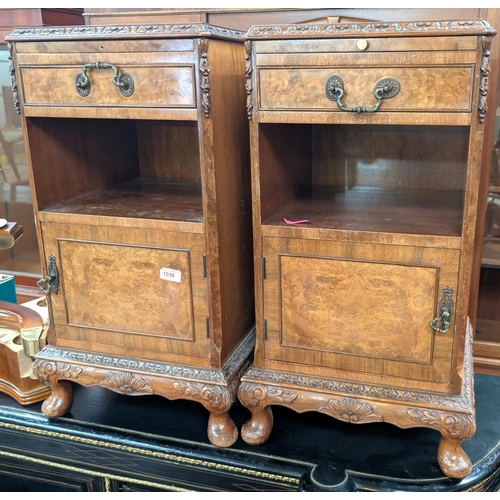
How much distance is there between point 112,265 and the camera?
1271mm

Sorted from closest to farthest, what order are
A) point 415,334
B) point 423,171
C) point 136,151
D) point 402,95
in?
point 402,95 < point 415,334 < point 423,171 < point 136,151

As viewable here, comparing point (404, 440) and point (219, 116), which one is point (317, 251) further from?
point (404, 440)

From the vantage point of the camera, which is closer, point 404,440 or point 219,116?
point 219,116

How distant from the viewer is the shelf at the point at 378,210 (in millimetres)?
1140

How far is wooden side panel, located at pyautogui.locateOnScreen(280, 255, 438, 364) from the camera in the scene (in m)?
1.12

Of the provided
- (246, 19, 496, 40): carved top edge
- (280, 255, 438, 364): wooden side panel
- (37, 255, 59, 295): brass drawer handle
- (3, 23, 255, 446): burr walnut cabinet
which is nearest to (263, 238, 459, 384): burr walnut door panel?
(280, 255, 438, 364): wooden side panel

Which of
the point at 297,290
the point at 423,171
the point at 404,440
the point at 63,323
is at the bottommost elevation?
the point at 404,440

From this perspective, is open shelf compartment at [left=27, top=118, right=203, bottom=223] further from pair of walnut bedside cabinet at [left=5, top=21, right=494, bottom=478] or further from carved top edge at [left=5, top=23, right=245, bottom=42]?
carved top edge at [left=5, top=23, right=245, bottom=42]

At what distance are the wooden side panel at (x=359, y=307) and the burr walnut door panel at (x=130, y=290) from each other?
195 mm

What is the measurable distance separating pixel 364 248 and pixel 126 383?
61 centimetres

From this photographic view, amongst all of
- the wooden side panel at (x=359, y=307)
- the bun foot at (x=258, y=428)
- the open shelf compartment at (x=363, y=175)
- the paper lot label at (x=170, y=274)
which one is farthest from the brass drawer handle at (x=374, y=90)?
the bun foot at (x=258, y=428)

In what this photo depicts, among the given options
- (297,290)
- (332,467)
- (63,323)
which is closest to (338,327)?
(297,290)

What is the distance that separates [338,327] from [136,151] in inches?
31.9

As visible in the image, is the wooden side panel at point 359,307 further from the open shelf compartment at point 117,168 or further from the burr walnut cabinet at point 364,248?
the open shelf compartment at point 117,168
